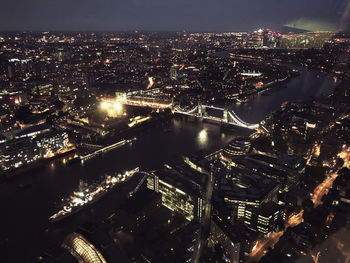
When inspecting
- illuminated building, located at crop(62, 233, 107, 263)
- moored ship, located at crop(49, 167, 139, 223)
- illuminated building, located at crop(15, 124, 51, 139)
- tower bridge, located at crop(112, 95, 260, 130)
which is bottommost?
tower bridge, located at crop(112, 95, 260, 130)

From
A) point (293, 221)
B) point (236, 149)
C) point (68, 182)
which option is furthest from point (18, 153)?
point (293, 221)

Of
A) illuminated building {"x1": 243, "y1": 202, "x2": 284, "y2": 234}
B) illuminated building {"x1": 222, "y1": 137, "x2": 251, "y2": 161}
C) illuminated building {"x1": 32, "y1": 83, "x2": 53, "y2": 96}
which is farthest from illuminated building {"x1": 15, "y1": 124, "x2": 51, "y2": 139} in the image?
illuminated building {"x1": 243, "y1": 202, "x2": 284, "y2": 234}

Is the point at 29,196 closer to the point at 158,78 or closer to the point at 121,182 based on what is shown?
the point at 121,182

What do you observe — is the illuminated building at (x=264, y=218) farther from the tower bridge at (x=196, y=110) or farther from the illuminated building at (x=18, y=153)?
the illuminated building at (x=18, y=153)

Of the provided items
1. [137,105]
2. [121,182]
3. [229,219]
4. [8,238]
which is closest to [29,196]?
[8,238]

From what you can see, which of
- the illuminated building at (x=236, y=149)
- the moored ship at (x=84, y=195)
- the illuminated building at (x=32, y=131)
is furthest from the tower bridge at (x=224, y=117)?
the illuminated building at (x=32, y=131)

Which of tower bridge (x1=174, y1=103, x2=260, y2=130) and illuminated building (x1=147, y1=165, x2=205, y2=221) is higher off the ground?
illuminated building (x1=147, y1=165, x2=205, y2=221)

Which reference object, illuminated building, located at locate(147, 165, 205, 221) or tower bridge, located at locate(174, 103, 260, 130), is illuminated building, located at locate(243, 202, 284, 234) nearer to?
illuminated building, located at locate(147, 165, 205, 221)
